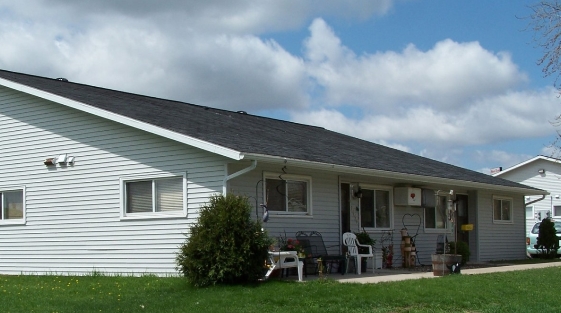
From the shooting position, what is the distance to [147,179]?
14.9 m

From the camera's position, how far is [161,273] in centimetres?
1459

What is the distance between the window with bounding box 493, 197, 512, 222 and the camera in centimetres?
2325

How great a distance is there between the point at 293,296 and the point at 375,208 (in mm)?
7392

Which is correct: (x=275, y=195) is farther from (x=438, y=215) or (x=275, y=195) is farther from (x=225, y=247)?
(x=438, y=215)

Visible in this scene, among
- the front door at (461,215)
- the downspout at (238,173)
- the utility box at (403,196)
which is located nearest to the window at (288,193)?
the downspout at (238,173)

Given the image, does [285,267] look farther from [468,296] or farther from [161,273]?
[468,296]

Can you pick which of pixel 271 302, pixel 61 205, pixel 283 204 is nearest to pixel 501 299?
pixel 271 302

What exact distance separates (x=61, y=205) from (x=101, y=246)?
4.88 feet

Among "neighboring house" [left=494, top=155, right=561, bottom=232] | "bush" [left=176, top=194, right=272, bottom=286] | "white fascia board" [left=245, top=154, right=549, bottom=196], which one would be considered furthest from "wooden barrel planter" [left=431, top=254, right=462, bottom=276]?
"neighboring house" [left=494, top=155, right=561, bottom=232]

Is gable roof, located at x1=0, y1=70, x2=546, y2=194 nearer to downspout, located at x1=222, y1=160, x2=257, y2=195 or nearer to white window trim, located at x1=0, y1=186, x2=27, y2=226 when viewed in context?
downspout, located at x1=222, y1=160, x2=257, y2=195

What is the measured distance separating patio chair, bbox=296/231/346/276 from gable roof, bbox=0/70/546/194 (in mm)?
1587

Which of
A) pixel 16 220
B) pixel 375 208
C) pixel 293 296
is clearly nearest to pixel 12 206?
pixel 16 220

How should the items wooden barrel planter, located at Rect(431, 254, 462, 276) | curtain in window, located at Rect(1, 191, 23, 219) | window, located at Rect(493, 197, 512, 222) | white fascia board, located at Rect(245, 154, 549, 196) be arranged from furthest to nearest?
window, located at Rect(493, 197, 512, 222)
curtain in window, located at Rect(1, 191, 23, 219)
wooden barrel planter, located at Rect(431, 254, 462, 276)
white fascia board, located at Rect(245, 154, 549, 196)

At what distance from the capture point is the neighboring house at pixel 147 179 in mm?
14344
